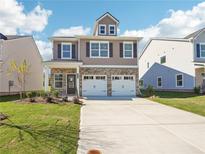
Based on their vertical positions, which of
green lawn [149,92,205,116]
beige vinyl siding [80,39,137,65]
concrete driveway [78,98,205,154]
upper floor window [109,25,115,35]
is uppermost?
upper floor window [109,25,115,35]

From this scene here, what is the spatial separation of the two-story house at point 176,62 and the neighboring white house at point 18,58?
50.3 ft

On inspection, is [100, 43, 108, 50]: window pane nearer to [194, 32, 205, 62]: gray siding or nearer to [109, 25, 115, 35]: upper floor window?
[109, 25, 115, 35]: upper floor window

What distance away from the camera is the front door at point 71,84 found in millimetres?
24219

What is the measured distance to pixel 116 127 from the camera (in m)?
9.20

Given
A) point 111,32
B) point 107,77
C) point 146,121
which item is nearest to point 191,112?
point 146,121

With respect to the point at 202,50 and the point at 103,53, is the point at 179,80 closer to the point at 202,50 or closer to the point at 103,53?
the point at 202,50

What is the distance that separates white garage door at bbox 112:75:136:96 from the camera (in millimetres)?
23516

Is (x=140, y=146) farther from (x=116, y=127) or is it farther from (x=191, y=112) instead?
(x=191, y=112)

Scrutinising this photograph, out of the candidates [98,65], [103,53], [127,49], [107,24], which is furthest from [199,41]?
[98,65]

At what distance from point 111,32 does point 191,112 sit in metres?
14.1

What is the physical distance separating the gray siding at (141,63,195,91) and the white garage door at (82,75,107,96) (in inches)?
366

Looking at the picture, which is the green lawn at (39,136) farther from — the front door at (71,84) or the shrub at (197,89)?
the shrub at (197,89)

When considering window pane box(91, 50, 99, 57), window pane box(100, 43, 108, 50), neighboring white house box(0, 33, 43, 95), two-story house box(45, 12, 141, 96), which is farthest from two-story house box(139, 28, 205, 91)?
neighboring white house box(0, 33, 43, 95)

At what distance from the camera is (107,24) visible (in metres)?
25.1
